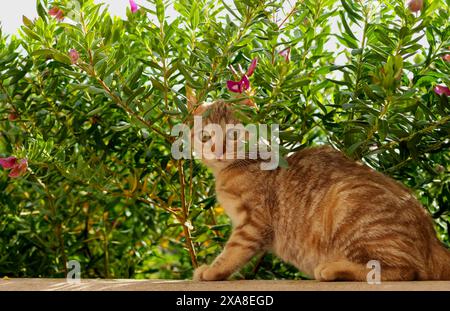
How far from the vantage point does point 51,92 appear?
2.44 meters

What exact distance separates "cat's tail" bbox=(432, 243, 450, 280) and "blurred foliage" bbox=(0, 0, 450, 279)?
1.07 ft

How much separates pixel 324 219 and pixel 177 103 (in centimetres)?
56

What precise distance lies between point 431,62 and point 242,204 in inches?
29.6

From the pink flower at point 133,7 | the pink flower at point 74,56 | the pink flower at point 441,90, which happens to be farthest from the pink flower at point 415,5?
the pink flower at point 74,56

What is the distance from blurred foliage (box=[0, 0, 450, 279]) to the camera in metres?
2.06

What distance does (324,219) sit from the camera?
2.08 m

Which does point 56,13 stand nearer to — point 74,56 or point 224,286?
point 74,56

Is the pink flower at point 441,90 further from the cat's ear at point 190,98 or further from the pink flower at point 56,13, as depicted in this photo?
the pink flower at point 56,13

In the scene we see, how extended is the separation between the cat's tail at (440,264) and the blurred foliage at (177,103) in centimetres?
32

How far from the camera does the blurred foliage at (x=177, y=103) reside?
81.3 inches

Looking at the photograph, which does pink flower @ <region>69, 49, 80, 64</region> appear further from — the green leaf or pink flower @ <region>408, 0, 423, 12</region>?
pink flower @ <region>408, 0, 423, 12</region>
